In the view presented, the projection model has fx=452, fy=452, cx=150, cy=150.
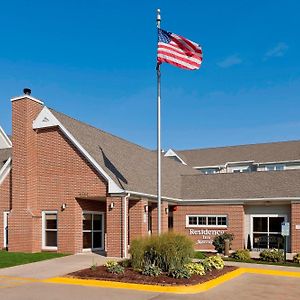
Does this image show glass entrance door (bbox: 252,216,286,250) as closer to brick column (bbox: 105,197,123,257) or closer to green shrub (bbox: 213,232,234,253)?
green shrub (bbox: 213,232,234,253)

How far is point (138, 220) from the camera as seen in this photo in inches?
888

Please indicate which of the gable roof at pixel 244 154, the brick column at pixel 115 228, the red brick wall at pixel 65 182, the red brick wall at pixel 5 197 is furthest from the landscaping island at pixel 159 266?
the gable roof at pixel 244 154

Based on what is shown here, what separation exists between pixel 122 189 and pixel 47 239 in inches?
199

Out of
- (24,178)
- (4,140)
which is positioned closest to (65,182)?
(24,178)

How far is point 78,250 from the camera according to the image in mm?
21719

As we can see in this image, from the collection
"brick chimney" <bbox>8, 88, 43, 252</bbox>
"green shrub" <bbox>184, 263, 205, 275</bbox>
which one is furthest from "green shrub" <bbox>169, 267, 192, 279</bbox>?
"brick chimney" <bbox>8, 88, 43, 252</bbox>

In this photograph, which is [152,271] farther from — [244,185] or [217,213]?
[244,185]

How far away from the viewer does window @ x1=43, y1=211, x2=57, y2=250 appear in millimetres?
22438

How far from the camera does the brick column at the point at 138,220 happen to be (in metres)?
22.5

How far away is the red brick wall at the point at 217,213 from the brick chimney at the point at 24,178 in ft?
28.8

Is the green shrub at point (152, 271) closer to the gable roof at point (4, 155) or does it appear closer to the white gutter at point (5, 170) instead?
the white gutter at point (5, 170)

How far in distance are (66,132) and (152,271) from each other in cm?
967

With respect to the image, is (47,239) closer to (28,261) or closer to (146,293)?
(28,261)

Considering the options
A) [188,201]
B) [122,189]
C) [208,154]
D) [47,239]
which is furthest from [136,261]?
[208,154]
